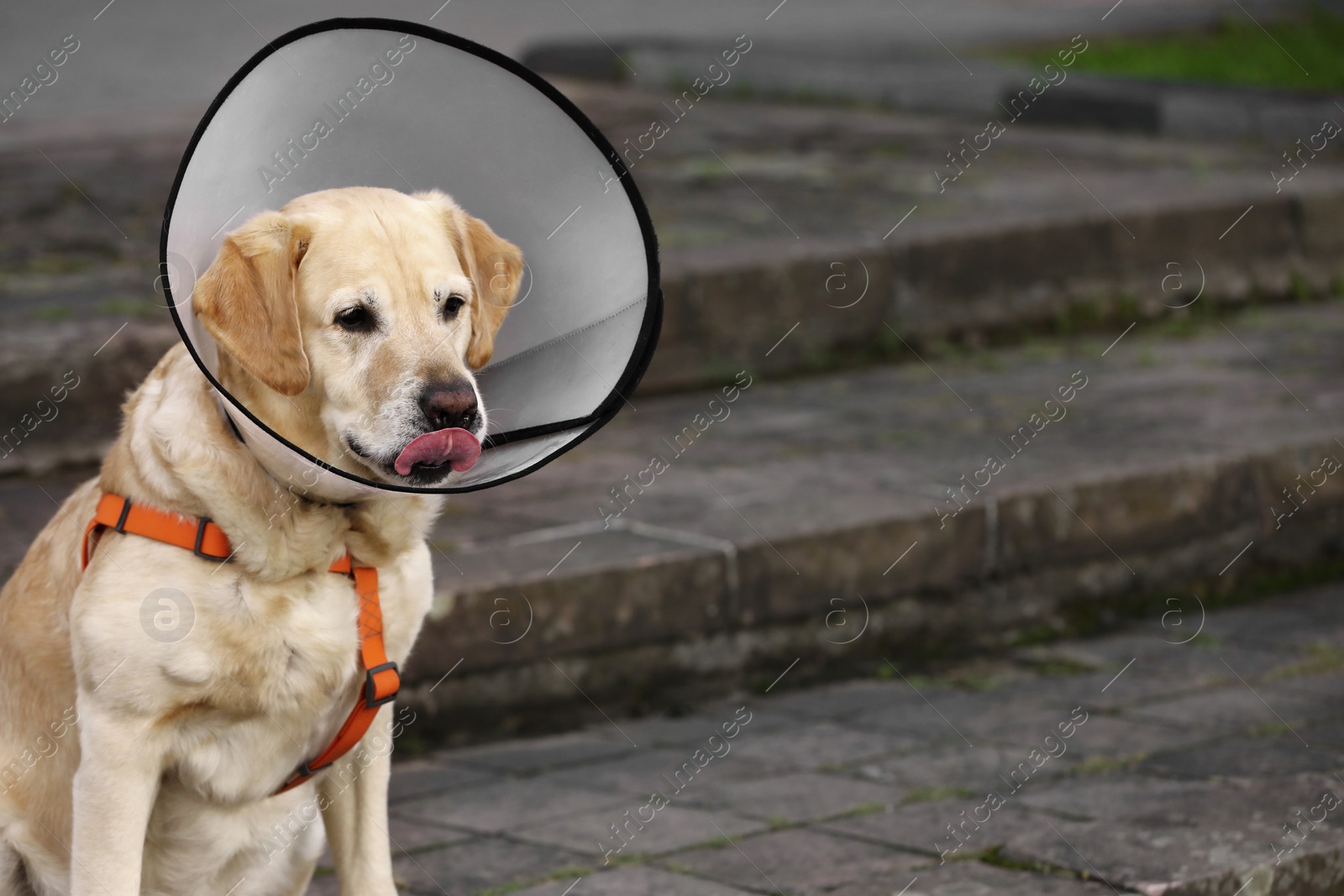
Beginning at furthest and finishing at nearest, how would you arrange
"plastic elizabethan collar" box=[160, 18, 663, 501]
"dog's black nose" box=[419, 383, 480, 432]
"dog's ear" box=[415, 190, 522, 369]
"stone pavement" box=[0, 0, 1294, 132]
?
"stone pavement" box=[0, 0, 1294, 132] → "dog's ear" box=[415, 190, 522, 369] → "plastic elizabethan collar" box=[160, 18, 663, 501] → "dog's black nose" box=[419, 383, 480, 432]

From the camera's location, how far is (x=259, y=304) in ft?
7.58

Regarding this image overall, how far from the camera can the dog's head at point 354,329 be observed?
2.30 meters

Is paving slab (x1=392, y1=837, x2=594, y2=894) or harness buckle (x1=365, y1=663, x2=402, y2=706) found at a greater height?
harness buckle (x1=365, y1=663, x2=402, y2=706)

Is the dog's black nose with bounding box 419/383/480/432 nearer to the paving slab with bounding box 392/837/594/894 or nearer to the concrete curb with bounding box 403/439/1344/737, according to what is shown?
the paving slab with bounding box 392/837/594/894

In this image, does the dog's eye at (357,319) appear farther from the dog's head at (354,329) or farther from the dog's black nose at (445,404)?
the dog's black nose at (445,404)

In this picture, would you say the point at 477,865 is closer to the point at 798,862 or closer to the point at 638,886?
the point at 638,886

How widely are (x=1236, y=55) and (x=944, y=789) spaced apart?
9.80m

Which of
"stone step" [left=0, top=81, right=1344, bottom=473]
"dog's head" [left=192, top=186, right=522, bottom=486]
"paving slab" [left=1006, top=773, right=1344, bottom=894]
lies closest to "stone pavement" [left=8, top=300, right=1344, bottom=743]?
"stone step" [left=0, top=81, right=1344, bottom=473]

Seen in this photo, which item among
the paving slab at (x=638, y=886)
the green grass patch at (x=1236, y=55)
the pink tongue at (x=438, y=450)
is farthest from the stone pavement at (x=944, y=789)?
the green grass patch at (x=1236, y=55)

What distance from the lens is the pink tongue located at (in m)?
2.29

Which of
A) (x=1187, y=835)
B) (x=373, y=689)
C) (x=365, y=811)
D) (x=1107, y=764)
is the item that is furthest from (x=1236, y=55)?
(x=373, y=689)

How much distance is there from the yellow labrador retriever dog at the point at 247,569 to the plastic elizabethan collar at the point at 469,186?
0.05 meters

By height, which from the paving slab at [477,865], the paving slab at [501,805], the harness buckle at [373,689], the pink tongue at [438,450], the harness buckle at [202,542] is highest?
the pink tongue at [438,450]

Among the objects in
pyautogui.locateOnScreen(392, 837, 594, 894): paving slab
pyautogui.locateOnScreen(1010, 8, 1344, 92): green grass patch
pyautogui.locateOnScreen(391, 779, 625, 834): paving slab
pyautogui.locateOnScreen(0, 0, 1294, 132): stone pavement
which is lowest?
pyautogui.locateOnScreen(0, 0, 1294, 132): stone pavement
